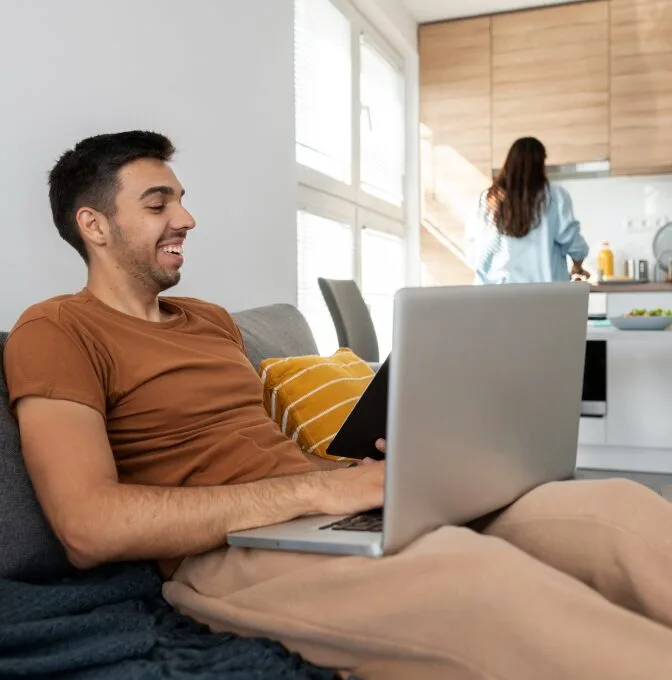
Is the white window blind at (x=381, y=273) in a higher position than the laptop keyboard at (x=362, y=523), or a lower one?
higher

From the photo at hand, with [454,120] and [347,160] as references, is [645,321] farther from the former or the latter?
[454,120]

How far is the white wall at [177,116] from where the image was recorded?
1.99 metres

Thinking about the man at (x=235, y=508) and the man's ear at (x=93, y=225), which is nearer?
the man at (x=235, y=508)

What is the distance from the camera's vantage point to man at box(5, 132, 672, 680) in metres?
0.92

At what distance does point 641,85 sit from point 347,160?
1.97m

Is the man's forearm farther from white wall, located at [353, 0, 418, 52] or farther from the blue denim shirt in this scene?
white wall, located at [353, 0, 418, 52]

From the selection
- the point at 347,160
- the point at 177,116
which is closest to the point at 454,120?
the point at 347,160

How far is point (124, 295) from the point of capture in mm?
1594

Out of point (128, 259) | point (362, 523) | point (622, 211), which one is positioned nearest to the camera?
point (362, 523)

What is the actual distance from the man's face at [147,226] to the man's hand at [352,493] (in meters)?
0.58

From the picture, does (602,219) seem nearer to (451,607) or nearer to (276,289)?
(276,289)

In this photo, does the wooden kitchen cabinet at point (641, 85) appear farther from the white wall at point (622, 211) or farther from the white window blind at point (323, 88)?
the white window blind at point (323, 88)

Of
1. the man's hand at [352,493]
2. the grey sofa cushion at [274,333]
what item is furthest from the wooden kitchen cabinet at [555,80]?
the man's hand at [352,493]

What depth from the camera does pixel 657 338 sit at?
115 inches
